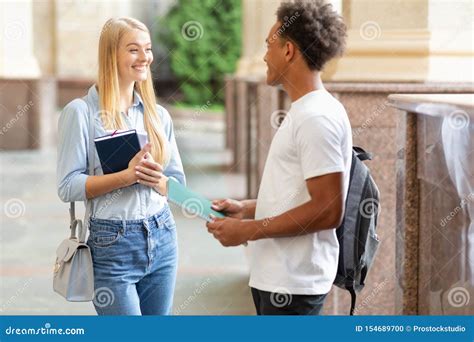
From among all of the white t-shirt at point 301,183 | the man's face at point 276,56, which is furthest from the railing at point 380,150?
the man's face at point 276,56

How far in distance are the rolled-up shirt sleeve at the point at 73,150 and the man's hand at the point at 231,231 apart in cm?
55

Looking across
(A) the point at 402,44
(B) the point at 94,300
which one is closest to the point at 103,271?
(B) the point at 94,300

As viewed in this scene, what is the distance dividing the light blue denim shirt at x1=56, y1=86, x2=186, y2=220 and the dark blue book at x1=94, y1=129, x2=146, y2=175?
82 millimetres

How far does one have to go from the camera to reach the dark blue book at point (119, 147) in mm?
3225

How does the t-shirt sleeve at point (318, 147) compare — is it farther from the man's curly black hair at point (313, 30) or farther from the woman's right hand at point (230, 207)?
the woman's right hand at point (230, 207)

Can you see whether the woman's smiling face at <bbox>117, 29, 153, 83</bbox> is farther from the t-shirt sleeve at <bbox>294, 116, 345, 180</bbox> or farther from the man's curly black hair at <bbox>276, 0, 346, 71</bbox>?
the t-shirt sleeve at <bbox>294, 116, 345, 180</bbox>

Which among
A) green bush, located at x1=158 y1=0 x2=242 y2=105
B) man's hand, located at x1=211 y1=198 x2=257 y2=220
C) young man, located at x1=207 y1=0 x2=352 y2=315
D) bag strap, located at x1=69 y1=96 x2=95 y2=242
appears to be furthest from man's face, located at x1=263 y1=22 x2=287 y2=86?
green bush, located at x1=158 y1=0 x2=242 y2=105

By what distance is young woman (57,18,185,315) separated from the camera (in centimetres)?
332

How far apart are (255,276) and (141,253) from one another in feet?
1.70

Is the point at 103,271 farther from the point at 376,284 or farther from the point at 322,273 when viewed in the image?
the point at 376,284

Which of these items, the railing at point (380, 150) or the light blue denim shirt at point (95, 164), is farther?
the railing at point (380, 150)

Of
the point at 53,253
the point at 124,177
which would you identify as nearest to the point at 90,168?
the point at 124,177

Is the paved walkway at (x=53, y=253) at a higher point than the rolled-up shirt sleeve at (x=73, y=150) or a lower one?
lower

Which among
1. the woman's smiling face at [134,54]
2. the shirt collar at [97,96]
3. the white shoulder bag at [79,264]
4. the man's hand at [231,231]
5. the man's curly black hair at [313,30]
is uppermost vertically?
the man's curly black hair at [313,30]
